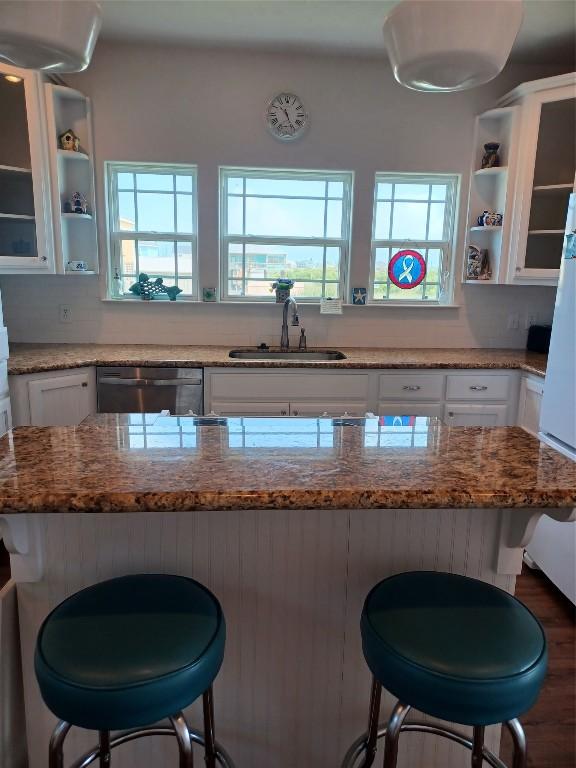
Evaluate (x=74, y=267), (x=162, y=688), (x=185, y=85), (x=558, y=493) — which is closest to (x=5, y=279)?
(x=74, y=267)

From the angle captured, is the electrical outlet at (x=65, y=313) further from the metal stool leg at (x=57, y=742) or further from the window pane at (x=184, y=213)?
the metal stool leg at (x=57, y=742)

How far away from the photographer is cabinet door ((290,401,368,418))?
306 centimetres

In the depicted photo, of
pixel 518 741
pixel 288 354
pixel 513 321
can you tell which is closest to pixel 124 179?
pixel 288 354

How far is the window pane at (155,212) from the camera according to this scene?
11.4 feet

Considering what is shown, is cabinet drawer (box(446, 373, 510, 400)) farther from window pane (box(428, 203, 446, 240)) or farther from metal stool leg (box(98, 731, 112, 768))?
metal stool leg (box(98, 731, 112, 768))

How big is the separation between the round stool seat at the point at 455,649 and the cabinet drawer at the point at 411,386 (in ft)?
6.57

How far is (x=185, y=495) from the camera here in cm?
89

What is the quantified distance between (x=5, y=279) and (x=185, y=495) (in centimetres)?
315

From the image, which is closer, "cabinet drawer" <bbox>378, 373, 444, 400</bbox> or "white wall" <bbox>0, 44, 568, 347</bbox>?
"cabinet drawer" <bbox>378, 373, 444, 400</bbox>

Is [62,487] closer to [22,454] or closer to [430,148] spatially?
[22,454]

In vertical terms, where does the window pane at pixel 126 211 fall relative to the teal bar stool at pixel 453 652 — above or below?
above

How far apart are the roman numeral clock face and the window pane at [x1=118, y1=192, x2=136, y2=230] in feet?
3.45

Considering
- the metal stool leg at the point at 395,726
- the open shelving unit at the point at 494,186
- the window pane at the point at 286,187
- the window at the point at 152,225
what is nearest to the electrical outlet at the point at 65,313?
the window at the point at 152,225

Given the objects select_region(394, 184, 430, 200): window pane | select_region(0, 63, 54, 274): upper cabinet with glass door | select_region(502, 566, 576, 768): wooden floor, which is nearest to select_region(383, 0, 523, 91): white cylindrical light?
select_region(502, 566, 576, 768): wooden floor
